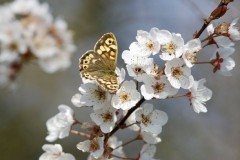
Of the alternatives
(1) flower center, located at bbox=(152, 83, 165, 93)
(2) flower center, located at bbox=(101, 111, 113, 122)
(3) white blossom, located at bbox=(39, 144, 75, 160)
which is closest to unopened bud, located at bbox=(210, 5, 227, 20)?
(1) flower center, located at bbox=(152, 83, 165, 93)

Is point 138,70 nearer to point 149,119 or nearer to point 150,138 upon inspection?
point 149,119

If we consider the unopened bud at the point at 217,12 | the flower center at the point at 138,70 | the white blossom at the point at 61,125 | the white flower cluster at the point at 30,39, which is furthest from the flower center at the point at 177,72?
the white flower cluster at the point at 30,39

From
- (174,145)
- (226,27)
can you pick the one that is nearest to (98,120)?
(226,27)

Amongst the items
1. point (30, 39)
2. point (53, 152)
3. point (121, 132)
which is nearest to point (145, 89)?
point (53, 152)

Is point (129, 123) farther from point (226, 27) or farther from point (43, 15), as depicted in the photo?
point (43, 15)

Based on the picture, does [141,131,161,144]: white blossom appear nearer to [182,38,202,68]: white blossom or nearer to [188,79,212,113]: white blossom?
[188,79,212,113]: white blossom

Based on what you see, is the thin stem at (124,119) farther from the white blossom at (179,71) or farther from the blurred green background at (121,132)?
the blurred green background at (121,132)
